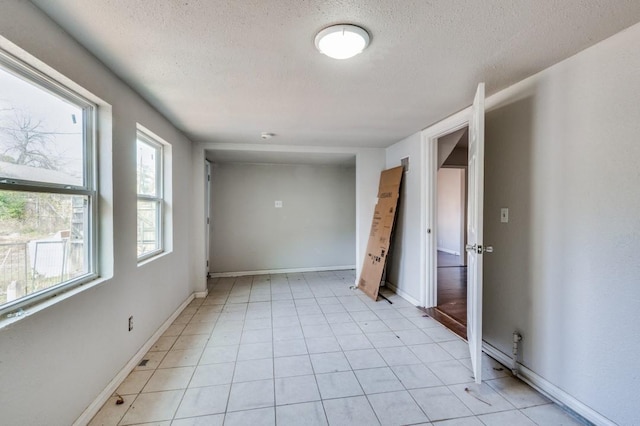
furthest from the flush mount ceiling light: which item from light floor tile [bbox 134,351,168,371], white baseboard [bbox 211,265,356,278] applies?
white baseboard [bbox 211,265,356,278]

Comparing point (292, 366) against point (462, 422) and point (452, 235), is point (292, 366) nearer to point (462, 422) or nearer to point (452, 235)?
point (462, 422)

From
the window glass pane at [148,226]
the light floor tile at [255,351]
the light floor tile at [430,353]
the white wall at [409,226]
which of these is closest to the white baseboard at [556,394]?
the light floor tile at [430,353]

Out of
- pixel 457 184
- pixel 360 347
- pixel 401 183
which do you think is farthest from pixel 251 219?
pixel 457 184

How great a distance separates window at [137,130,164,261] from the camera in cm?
260

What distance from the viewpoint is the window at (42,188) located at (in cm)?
127

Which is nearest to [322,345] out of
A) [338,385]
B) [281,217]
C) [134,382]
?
[338,385]

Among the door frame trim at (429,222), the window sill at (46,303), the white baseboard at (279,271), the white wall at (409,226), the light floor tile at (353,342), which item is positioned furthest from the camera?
the white baseboard at (279,271)

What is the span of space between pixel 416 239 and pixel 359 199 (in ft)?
3.76

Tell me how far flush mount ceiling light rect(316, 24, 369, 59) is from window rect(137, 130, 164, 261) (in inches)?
75.5

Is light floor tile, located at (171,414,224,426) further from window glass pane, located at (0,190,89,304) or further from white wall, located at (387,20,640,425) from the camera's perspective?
white wall, located at (387,20,640,425)

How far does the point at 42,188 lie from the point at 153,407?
141 cm

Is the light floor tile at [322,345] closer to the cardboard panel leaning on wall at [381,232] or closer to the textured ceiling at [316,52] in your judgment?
the cardboard panel leaning on wall at [381,232]

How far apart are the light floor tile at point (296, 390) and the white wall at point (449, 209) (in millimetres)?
6182

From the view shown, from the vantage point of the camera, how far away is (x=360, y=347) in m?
2.52
